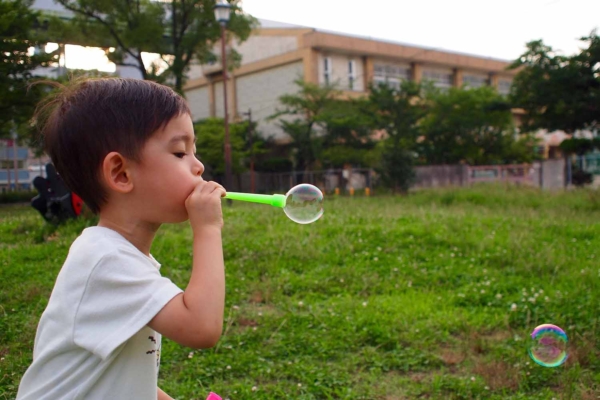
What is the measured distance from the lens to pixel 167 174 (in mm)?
1335

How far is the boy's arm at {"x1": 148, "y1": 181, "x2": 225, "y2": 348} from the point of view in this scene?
123cm

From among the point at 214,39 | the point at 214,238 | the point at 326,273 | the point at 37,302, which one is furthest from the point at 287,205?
the point at 214,39

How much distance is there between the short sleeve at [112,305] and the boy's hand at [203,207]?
7.0 inches

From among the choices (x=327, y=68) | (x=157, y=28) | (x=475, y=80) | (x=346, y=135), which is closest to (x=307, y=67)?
(x=327, y=68)

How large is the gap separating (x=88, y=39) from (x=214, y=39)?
498 centimetres

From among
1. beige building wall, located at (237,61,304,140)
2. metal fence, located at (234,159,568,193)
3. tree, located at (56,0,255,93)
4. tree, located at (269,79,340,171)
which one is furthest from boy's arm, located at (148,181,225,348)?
beige building wall, located at (237,61,304,140)

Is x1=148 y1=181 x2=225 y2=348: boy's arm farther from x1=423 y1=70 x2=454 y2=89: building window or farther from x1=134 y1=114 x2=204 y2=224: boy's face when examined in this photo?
x1=423 y1=70 x2=454 y2=89: building window

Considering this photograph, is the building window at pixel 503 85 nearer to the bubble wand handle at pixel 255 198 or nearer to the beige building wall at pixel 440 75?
the beige building wall at pixel 440 75

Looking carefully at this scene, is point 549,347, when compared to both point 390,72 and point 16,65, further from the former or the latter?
point 390,72

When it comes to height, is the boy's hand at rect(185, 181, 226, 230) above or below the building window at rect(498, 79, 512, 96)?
below

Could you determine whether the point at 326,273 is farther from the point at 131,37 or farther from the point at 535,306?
the point at 131,37

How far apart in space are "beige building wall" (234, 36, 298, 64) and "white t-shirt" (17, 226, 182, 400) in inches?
1281

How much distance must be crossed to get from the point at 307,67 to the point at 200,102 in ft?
36.1

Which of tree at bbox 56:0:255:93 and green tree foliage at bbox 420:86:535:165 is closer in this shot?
Result: tree at bbox 56:0:255:93
